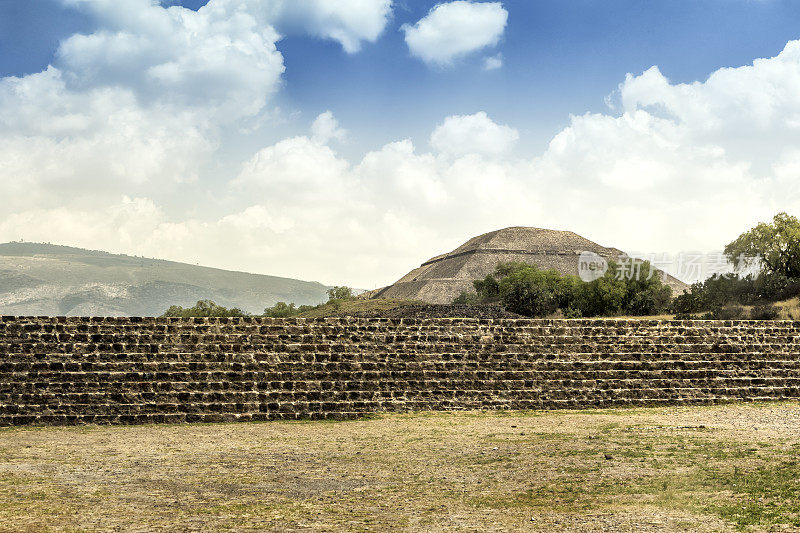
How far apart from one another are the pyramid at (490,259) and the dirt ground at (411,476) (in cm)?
7853

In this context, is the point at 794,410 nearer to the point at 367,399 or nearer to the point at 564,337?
the point at 564,337

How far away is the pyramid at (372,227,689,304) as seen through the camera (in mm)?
99625

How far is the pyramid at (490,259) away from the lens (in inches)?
3922

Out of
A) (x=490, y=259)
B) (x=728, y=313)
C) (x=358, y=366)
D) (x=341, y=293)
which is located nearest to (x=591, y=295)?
(x=728, y=313)

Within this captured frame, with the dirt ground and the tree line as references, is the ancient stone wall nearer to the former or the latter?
the dirt ground

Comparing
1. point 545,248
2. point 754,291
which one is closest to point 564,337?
point 754,291

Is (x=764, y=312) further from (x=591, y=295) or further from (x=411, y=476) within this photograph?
(x=411, y=476)

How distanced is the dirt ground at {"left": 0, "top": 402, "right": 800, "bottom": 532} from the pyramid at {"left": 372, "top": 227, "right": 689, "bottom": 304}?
78534 mm

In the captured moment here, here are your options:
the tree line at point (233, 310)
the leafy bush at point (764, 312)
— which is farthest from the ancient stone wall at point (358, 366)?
the leafy bush at point (764, 312)

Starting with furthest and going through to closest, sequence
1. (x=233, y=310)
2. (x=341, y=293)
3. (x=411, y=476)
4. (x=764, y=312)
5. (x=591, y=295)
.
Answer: (x=341, y=293) → (x=233, y=310) → (x=591, y=295) → (x=764, y=312) → (x=411, y=476)

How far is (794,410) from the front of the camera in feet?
53.1

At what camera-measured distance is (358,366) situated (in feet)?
52.5

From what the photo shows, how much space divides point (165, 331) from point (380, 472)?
727 cm

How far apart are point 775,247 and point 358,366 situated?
149 ft
